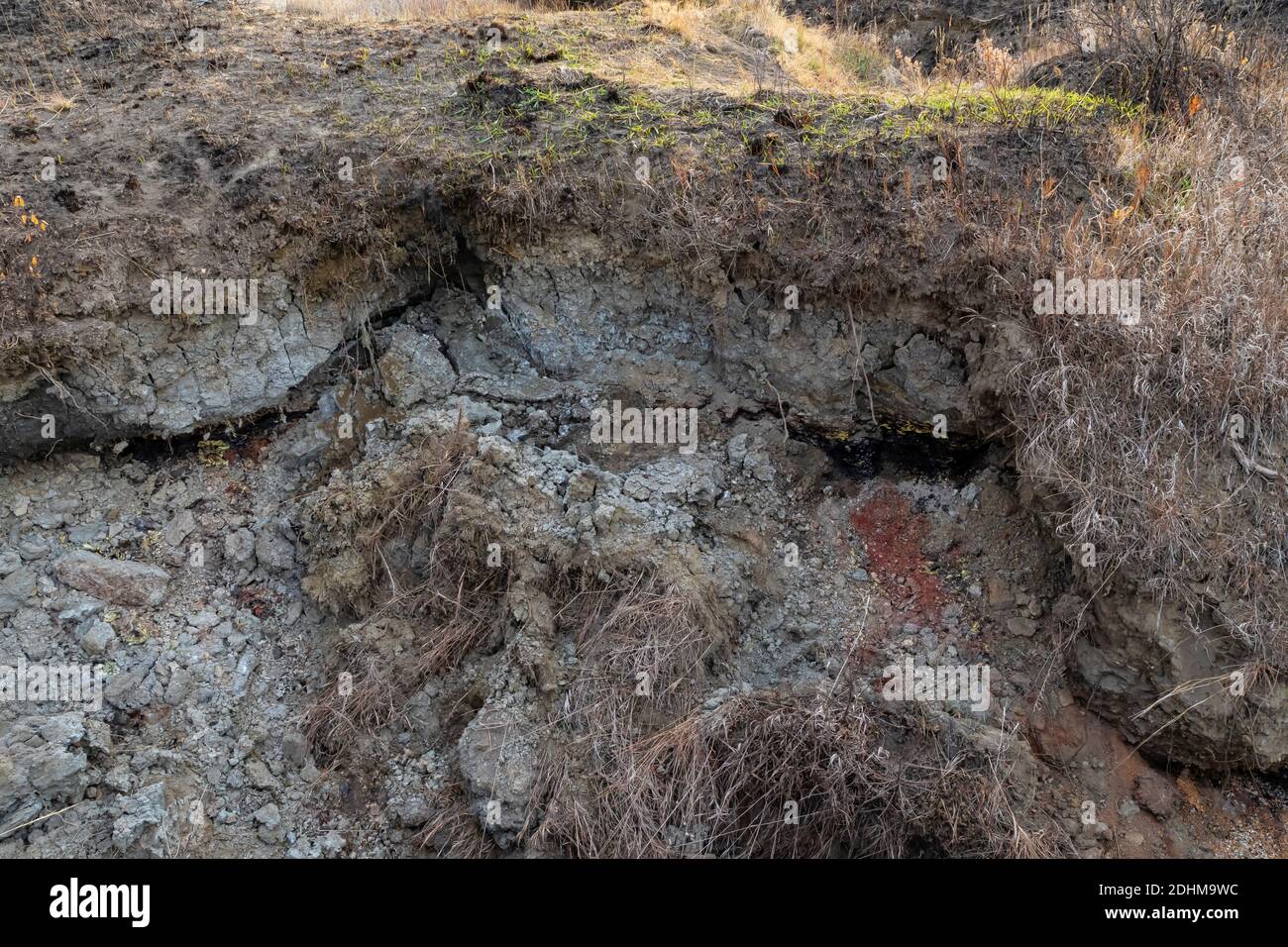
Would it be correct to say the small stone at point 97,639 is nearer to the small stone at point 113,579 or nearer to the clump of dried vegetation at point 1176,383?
the small stone at point 113,579

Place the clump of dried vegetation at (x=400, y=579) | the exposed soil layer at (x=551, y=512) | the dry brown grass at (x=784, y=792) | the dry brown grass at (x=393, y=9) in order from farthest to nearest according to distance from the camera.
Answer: the dry brown grass at (x=393, y=9) < the clump of dried vegetation at (x=400, y=579) < the exposed soil layer at (x=551, y=512) < the dry brown grass at (x=784, y=792)

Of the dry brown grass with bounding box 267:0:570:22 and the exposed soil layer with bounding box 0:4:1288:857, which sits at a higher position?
the dry brown grass with bounding box 267:0:570:22

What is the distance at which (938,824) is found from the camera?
3615mm

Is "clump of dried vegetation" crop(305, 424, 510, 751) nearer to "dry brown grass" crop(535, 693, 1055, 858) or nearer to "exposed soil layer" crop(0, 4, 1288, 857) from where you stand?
"exposed soil layer" crop(0, 4, 1288, 857)

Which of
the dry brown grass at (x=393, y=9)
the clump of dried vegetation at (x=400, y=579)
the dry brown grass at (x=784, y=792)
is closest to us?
the dry brown grass at (x=784, y=792)

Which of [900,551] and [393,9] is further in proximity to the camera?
[393,9]

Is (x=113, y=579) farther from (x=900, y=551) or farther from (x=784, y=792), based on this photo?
(x=900, y=551)

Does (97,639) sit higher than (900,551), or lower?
lower

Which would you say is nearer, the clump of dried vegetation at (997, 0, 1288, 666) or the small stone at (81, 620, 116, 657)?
the clump of dried vegetation at (997, 0, 1288, 666)

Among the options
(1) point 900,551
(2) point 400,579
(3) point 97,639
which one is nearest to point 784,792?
(1) point 900,551

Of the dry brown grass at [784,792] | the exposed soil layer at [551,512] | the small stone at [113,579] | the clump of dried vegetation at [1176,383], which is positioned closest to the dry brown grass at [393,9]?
the exposed soil layer at [551,512]

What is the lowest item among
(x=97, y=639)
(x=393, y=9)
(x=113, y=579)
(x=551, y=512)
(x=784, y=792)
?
(x=784, y=792)

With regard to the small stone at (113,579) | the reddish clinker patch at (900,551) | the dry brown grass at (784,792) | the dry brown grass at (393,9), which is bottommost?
the dry brown grass at (784,792)

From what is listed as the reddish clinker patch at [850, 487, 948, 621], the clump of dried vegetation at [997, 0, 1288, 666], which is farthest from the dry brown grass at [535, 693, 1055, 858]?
the clump of dried vegetation at [997, 0, 1288, 666]
